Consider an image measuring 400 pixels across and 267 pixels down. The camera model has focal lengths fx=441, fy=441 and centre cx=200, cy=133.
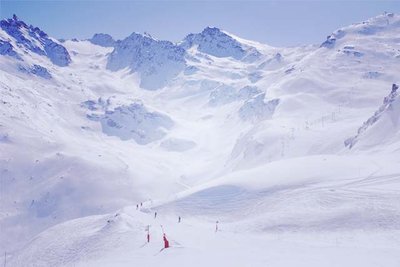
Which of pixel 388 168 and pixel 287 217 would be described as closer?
pixel 287 217

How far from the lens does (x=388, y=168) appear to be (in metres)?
66.2

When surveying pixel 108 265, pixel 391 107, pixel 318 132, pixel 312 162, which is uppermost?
pixel 318 132

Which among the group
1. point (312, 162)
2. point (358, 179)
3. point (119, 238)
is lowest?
point (119, 238)

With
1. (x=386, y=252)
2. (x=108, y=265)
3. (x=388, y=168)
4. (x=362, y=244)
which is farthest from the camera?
(x=388, y=168)

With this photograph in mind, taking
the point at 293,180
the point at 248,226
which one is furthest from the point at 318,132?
the point at 248,226

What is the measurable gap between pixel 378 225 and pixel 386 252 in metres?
13.6

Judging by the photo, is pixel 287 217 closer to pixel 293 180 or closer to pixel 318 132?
pixel 293 180

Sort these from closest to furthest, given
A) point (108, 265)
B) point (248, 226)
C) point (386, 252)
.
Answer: point (386, 252) < point (108, 265) < point (248, 226)

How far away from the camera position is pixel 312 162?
7819 centimetres

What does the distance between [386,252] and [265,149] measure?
153203 mm

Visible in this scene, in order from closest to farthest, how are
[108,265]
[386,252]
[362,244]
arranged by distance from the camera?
[386,252]
[108,265]
[362,244]

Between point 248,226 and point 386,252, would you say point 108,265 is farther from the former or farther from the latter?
point 248,226

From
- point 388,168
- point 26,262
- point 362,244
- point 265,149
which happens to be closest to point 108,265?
point 362,244

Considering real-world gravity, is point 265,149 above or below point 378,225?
above
